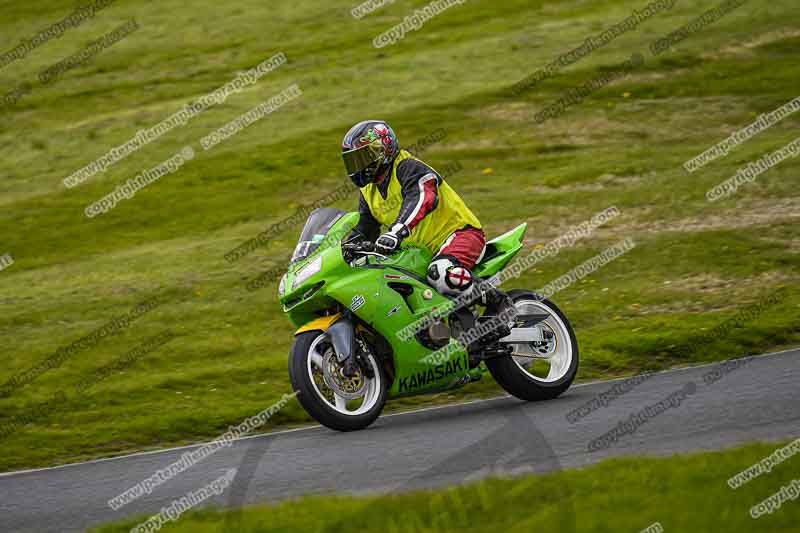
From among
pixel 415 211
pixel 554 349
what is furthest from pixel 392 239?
pixel 554 349

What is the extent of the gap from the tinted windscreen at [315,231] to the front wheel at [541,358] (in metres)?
1.67

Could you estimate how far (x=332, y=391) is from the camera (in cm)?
827

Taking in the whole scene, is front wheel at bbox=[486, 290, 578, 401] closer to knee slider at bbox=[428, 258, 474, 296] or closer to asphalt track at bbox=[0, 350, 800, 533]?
asphalt track at bbox=[0, 350, 800, 533]

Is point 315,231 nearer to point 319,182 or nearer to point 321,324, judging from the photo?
point 321,324

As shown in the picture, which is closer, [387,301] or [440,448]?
[440,448]

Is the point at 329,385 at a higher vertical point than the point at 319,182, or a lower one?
higher

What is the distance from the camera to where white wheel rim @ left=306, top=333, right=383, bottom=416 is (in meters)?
8.05

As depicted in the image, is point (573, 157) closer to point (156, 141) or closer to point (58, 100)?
point (156, 141)

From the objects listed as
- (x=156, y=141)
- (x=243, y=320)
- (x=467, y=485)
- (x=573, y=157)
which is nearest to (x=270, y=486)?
(x=467, y=485)

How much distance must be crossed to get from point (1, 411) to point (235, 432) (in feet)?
11.8

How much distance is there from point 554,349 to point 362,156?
2.35 m

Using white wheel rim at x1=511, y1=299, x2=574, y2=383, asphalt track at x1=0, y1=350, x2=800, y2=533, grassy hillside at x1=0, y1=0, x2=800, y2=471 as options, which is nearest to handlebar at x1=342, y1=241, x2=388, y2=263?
asphalt track at x1=0, y1=350, x2=800, y2=533

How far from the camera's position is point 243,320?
14.9 metres

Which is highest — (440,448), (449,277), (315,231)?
(315,231)
